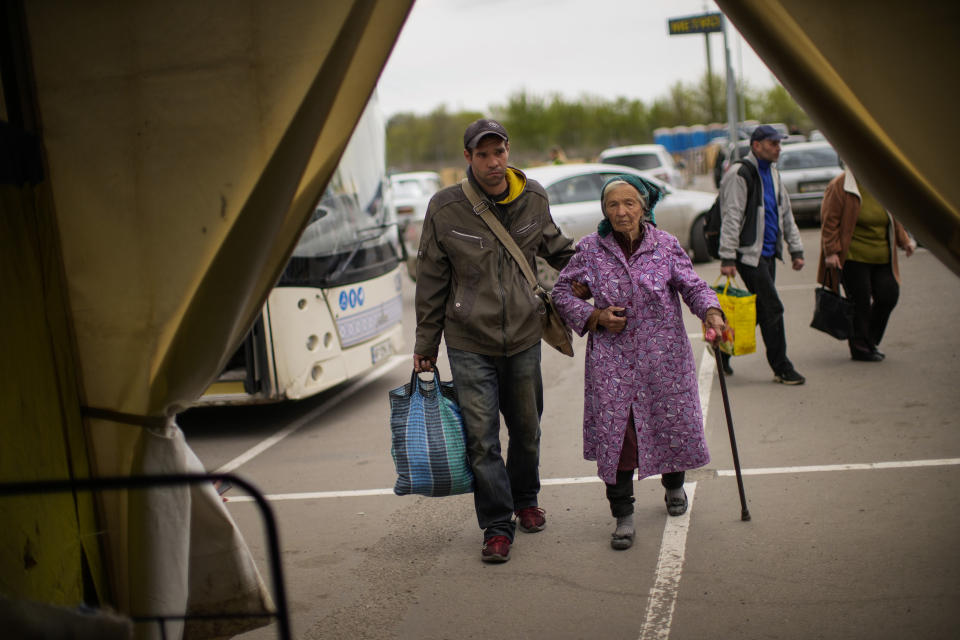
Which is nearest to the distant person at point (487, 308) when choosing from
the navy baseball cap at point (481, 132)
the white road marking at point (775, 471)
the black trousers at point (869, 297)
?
the navy baseball cap at point (481, 132)

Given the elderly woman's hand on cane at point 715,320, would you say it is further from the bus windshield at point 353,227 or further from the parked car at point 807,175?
the parked car at point 807,175

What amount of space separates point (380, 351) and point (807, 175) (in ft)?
39.5

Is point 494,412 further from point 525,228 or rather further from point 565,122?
point 565,122

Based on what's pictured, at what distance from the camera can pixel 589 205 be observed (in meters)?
13.9

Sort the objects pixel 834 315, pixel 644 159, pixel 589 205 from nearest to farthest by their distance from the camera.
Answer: pixel 834 315 → pixel 589 205 → pixel 644 159

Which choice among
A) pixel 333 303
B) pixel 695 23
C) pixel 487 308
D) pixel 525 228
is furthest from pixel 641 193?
pixel 695 23

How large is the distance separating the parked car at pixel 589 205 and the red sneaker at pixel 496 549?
825cm

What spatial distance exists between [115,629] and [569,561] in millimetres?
2479

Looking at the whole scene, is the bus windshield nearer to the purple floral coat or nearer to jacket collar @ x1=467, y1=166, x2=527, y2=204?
jacket collar @ x1=467, y1=166, x2=527, y2=204

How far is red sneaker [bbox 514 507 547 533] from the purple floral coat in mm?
602

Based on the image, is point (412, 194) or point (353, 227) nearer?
point (353, 227)

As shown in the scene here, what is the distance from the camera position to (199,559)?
371 cm

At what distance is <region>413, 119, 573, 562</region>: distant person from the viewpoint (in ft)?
15.0

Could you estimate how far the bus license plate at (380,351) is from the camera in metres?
8.42
